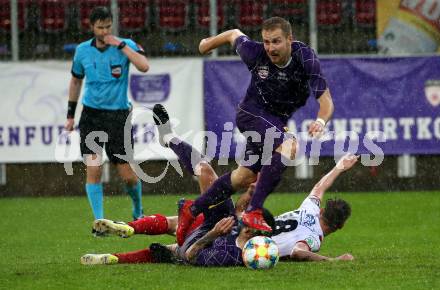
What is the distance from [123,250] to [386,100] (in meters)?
7.15

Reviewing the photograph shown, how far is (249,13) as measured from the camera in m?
17.6

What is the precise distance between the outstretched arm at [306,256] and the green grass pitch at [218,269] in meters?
0.07

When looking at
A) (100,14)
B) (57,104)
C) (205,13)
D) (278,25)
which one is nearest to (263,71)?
(278,25)

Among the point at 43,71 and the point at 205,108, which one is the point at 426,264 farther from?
the point at 43,71

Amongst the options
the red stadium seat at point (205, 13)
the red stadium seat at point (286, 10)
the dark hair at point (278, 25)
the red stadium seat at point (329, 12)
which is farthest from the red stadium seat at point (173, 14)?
the dark hair at point (278, 25)

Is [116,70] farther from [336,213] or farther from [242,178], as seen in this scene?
[336,213]

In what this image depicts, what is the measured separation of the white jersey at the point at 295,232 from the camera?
8938mm

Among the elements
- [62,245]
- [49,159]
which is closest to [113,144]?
[62,245]

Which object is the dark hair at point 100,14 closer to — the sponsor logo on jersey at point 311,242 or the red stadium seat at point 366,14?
the sponsor logo on jersey at point 311,242

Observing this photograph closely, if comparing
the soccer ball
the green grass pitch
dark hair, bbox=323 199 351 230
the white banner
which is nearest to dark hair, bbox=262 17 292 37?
dark hair, bbox=323 199 351 230

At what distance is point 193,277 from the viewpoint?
8195 millimetres

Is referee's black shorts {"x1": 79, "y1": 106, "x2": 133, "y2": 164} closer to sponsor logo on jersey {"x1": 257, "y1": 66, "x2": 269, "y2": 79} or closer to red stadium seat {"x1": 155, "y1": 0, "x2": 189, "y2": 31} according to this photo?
sponsor logo on jersey {"x1": 257, "y1": 66, "x2": 269, "y2": 79}

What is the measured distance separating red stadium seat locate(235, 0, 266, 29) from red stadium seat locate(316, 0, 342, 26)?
3.00 feet

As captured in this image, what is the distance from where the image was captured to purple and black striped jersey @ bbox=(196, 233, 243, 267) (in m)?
8.76
